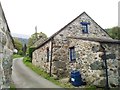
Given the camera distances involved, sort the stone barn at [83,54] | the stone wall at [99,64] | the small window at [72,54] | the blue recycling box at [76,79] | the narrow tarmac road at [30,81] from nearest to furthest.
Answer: the stone wall at [99,64]
the stone barn at [83,54]
the narrow tarmac road at [30,81]
the blue recycling box at [76,79]
the small window at [72,54]

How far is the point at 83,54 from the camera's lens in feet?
56.6

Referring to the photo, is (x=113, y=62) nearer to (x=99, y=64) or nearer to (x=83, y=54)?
(x=99, y=64)

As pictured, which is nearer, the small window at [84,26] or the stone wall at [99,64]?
the stone wall at [99,64]

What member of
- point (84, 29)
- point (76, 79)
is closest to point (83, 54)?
point (76, 79)

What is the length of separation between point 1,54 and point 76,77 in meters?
11.2

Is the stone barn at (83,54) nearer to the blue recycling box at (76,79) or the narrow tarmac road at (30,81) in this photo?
the blue recycling box at (76,79)

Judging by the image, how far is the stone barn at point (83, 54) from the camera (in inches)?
605

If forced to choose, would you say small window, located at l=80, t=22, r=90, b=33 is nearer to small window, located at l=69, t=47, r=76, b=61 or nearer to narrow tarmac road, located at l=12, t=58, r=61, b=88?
small window, located at l=69, t=47, r=76, b=61

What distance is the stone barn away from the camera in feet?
50.4

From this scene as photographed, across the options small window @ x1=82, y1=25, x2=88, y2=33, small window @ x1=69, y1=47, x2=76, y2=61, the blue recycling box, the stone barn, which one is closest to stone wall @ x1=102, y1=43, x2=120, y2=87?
the stone barn

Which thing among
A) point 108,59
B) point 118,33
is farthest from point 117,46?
point 118,33

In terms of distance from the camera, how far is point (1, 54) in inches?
238

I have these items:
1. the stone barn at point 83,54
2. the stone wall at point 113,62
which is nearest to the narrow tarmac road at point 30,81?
the stone barn at point 83,54

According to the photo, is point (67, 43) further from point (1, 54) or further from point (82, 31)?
point (1, 54)
